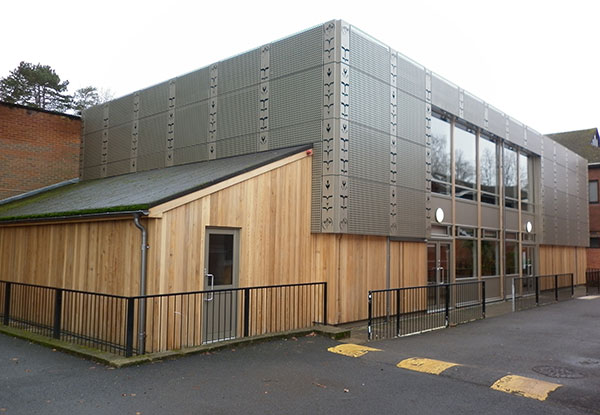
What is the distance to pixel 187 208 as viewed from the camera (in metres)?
8.63

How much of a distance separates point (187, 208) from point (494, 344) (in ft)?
20.5

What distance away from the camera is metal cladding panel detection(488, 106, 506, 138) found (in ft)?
57.0

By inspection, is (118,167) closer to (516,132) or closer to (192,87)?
(192,87)

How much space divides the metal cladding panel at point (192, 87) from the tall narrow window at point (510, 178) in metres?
11.4

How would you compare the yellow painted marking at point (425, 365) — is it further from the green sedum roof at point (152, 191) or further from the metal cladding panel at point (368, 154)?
the metal cladding panel at point (368, 154)

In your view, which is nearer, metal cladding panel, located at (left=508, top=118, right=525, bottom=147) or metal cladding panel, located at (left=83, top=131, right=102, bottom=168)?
metal cladding panel, located at (left=83, top=131, right=102, bottom=168)

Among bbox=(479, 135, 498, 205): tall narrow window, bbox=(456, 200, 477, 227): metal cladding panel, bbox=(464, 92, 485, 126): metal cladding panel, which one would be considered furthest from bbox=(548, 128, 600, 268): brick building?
bbox=(456, 200, 477, 227): metal cladding panel

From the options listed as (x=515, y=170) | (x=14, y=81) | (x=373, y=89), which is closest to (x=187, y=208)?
(x=373, y=89)

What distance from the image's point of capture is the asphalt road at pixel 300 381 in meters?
5.61

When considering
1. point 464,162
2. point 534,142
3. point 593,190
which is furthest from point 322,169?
point 593,190

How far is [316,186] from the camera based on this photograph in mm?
11070

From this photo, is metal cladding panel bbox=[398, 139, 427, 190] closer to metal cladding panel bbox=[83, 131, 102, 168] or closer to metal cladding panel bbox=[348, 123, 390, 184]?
metal cladding panel bbox=[348, 123, 390, 184]

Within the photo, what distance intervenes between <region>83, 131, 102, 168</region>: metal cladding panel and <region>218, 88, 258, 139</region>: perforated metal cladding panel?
6576mm

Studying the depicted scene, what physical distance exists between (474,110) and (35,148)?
50.2 feet
